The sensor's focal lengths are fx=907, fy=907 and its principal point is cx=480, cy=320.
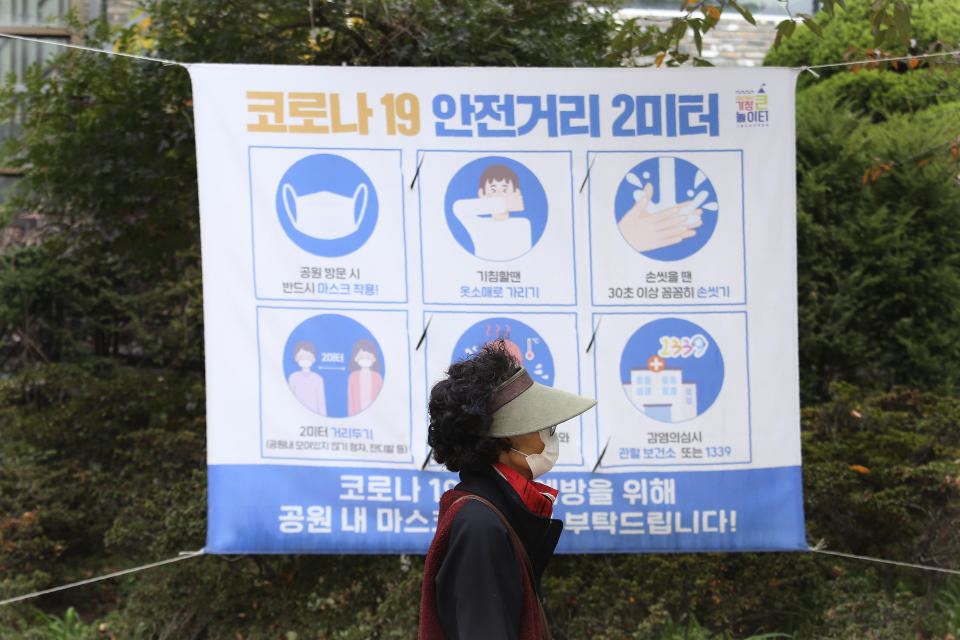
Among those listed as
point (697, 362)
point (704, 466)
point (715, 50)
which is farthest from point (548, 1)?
point (715, 50)

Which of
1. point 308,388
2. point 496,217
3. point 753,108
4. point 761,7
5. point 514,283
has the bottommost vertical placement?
point 308,388

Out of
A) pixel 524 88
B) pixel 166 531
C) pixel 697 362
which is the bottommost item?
pixel 166 531

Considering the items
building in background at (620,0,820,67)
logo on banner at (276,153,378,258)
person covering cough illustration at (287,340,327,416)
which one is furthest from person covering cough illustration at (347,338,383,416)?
building in background at (620,0,820,67)

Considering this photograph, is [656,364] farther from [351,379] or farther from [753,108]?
[351,379]

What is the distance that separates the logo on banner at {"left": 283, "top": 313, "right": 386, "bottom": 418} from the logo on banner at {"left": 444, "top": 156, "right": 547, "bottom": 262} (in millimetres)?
605

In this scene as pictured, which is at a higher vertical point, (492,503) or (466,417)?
(466,417)

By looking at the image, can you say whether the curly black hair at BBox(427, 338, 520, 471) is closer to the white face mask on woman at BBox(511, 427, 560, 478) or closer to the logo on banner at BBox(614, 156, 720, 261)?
the white face mask on woman at BBox(511, 427, 560, 478)

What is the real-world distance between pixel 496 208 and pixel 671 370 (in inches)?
39.7

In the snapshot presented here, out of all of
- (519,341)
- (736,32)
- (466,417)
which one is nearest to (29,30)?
(519,341)

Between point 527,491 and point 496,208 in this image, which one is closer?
point 527,491

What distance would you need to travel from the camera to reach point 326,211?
3838 millimetres

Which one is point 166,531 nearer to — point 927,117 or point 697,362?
point 697,362

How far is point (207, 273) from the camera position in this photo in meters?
3.82

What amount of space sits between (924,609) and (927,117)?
3424 millimetres
